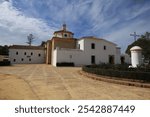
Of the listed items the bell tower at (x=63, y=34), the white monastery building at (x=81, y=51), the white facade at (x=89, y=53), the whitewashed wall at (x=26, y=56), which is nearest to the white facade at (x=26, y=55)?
the whitewashed wall at (x=26, y=56)

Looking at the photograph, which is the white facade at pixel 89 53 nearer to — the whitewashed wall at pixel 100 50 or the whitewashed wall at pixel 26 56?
the whitewashed wall at pixel 100 50

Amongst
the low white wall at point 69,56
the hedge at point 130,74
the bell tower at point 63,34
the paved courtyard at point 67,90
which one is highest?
the bell tower at point 63,34

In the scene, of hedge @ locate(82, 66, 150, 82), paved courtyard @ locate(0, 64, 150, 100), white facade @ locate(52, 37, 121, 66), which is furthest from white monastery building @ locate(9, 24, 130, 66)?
paved courtyard @ locate(0, 64, 150, 100)

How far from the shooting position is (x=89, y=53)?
100.0ft

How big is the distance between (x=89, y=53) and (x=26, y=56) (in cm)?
2256

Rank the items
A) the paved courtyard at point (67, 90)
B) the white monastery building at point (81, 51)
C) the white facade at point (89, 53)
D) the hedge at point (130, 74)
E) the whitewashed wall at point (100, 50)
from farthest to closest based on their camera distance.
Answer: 1. the whitewashed wall at point (100, 50)
2. the white monastery building at point (81, 51)
3. the white facade at point (89, 53)
4. the hedge at point (130, 74)
5. the paved courtyard at point (67, 90)

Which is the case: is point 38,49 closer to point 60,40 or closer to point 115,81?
point 60,40

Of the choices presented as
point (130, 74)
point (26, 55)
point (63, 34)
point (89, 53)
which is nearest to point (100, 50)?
point (89, 53)

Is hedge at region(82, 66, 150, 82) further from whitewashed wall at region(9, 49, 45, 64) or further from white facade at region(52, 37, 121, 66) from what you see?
whitewashed wall at region(9, 49, 45, 64)

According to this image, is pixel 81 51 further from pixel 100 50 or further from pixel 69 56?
pixel 100 50

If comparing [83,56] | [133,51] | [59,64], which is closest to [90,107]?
[133,51]

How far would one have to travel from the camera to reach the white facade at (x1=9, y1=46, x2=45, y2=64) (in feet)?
140

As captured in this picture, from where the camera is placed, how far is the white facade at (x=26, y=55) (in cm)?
4272

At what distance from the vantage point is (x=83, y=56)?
97.6ft
